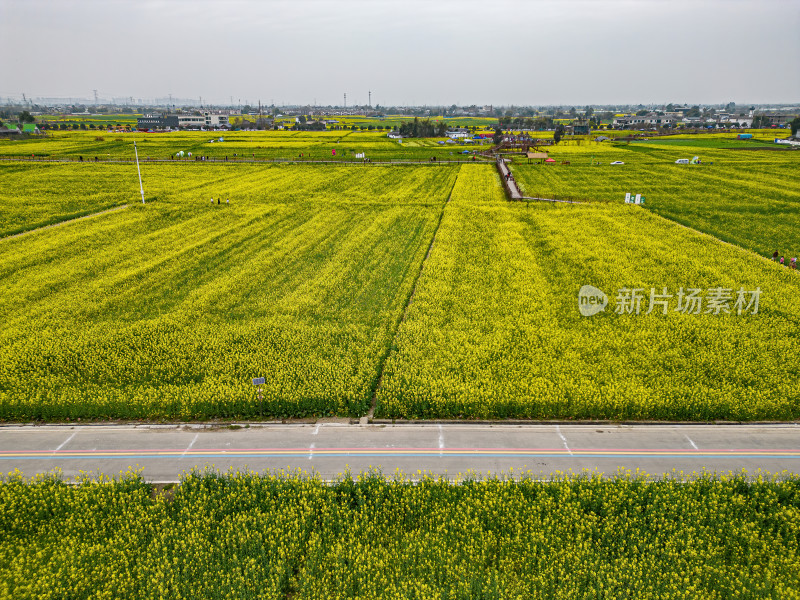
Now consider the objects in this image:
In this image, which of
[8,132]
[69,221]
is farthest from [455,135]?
[8,132]

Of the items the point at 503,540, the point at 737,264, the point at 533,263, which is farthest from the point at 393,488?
the point at 737,264

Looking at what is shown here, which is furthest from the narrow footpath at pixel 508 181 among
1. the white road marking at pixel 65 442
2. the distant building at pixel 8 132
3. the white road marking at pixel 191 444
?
the distant building at pixel 8 132

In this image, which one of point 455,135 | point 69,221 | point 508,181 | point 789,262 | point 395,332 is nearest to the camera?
point 395,332

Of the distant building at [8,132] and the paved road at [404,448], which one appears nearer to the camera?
the paved road at [404,448]

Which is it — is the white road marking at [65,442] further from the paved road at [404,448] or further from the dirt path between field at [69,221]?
the dirt path between field at [69,221]

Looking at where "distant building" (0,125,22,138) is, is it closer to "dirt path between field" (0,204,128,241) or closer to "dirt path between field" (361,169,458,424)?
"dirt path between field" (0,204,128,241)

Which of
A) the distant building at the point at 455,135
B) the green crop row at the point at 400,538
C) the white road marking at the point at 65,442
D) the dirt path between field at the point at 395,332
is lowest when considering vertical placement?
the white road marking at the point at 65,442

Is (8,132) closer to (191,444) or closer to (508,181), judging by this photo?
(508,181)

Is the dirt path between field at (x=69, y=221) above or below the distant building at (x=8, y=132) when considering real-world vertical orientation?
below

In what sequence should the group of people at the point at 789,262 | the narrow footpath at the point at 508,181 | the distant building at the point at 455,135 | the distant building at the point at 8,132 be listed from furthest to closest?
the distant building at the point at 455,135 → the distant building at the point at 8,132 → the narrow footpath at the point at 508,181 → the group of people at the point at 789,262
